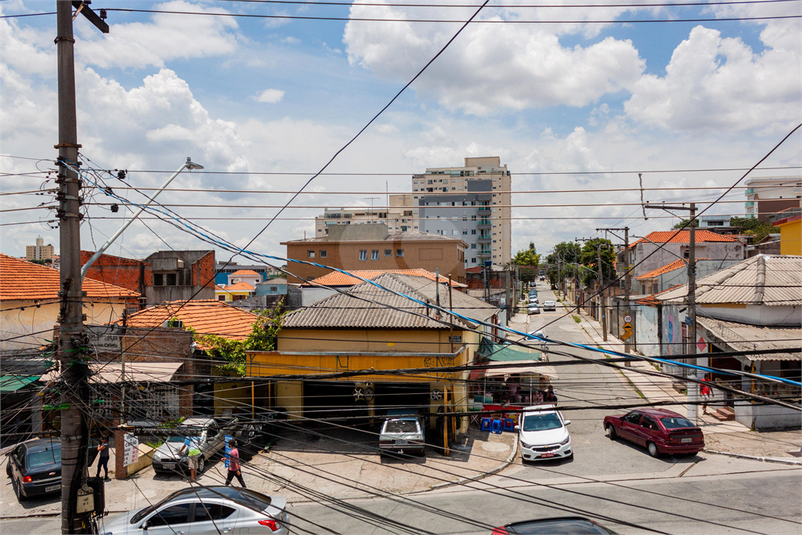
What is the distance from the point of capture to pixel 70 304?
23.7 ft

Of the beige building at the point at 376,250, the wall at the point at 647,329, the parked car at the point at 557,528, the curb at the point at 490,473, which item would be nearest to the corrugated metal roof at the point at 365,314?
the curb at the point at 490,473

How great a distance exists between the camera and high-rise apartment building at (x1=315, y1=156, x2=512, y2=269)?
8688 centimetres

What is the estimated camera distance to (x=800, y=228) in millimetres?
30750

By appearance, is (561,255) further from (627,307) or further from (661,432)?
(661,432)

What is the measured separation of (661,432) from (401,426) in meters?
8.73

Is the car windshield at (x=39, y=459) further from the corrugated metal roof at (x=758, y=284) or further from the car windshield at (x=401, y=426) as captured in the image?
the corrugated metal roof at (x=758, y=284)

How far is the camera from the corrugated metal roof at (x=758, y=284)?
20.6m

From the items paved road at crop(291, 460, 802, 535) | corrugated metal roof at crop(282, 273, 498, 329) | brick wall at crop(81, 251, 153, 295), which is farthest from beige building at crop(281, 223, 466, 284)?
paved road at crop(291, 460, 802, 535)

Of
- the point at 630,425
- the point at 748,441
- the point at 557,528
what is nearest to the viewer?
the point at 557,528

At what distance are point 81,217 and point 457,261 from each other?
49323 mm

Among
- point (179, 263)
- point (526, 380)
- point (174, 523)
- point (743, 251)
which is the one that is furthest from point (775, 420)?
point (179, 263)

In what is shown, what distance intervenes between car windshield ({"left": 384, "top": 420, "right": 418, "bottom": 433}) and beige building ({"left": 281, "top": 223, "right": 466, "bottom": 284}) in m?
36.3

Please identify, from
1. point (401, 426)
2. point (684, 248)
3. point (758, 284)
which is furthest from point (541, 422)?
point (684, 248)

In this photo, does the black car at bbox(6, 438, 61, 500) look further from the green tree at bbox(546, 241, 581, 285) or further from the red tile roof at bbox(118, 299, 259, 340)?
the green tree at bbox(546, 241, 581, 285)
